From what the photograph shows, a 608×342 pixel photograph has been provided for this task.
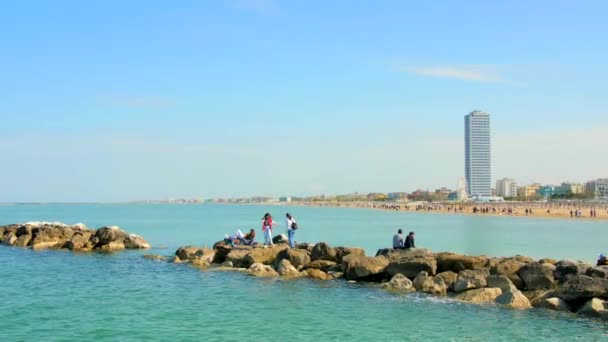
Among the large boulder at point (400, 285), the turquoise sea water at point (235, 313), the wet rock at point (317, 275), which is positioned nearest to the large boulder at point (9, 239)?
the turquoise sea water at point (235, 313)

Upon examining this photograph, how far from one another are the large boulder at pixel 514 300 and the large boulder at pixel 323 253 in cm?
904

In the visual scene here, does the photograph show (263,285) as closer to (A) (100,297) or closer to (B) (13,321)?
(A) (100,297)

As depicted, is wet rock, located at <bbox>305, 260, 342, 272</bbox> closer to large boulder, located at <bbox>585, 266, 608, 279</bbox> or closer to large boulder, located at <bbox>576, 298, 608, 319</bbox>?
large boulder, located at <bbox>585, 266, 608, 279</bbox>

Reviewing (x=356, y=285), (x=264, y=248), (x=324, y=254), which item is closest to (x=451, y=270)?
(x=356, y=285)

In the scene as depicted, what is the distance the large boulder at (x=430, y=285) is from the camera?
2050 centimetres

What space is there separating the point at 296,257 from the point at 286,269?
45.7 inches

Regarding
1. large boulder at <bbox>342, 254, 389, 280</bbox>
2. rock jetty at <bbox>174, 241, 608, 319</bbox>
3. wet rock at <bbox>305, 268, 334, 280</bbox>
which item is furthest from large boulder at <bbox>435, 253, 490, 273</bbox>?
wet rock at <bbox>305, 268, 334, 280</bbox>

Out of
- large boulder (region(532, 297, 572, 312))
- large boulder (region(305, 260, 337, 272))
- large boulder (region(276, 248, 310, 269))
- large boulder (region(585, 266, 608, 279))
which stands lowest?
large boulder (region(532, 297, 572, 312))

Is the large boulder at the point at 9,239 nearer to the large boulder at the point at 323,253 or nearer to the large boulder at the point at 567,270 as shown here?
the large boulder at the point at 323,253

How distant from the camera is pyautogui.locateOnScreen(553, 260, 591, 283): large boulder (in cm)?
1935

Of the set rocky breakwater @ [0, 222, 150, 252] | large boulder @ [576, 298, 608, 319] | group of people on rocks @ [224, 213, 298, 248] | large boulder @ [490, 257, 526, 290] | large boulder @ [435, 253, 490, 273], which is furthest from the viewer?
rocky breakwater @ [0, 222, 150, 252]

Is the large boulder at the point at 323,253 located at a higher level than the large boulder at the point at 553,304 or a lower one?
higher

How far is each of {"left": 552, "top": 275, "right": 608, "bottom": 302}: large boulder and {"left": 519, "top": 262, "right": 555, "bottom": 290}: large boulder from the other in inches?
55.7

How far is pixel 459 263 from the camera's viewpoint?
22.0 metres
